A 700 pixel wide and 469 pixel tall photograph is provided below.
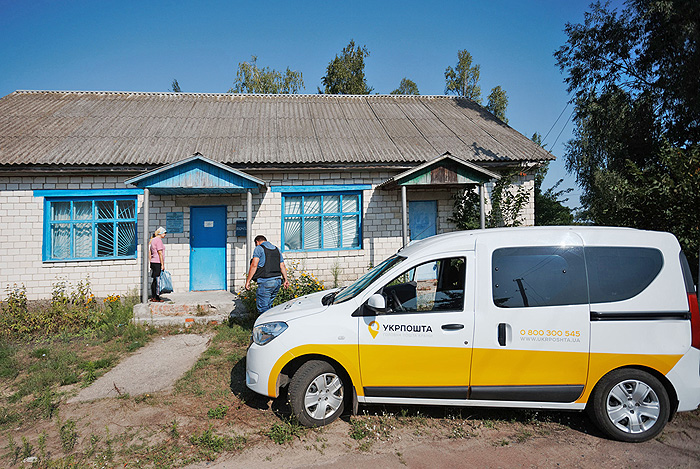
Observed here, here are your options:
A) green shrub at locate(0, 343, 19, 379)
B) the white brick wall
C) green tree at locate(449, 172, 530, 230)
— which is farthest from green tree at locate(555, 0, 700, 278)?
green shrub at locate(0, 343, 19, 379)

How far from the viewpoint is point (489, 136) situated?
11.9 metres

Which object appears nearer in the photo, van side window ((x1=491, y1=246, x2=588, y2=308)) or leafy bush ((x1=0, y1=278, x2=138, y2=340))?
van side window ((x1=491, y1=246, x2=588, y2=308))

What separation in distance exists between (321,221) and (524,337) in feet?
22.7

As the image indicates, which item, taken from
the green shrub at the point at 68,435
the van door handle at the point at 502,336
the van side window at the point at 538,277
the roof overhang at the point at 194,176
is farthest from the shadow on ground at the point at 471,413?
the roof overhang at the point at 194,176

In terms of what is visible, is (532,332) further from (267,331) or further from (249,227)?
(249,227)

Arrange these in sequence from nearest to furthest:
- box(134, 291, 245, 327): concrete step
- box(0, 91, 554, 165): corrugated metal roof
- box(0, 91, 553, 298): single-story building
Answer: box(134, 291, 245, 327): concrete step < box(0, 91, 553, 298): single-story building < box(0, 91, 554, 165): corrugated metal roof

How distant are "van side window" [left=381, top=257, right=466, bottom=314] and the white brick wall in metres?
5.67

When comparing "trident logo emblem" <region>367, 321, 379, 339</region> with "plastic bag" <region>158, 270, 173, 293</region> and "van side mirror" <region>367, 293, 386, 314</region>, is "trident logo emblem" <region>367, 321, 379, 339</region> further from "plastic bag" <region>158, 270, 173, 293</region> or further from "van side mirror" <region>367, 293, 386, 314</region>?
"plastic bag" <region>158, 270, 173, 293</region>

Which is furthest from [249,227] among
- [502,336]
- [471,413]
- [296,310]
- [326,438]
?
[502,336]

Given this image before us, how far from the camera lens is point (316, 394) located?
13.1 feet

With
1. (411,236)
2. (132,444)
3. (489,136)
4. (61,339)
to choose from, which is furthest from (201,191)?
(489,136)

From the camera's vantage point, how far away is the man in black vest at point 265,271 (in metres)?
6.59

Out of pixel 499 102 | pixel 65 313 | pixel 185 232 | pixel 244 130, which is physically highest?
pixel 499 102

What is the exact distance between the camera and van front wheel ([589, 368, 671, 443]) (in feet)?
12.2
